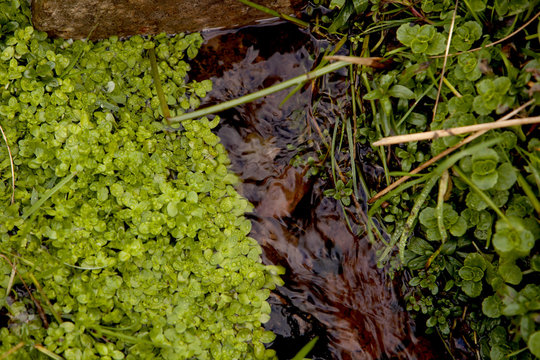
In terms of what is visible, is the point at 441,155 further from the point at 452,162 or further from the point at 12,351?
the point at 12,351

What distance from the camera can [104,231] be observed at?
8.70 feet

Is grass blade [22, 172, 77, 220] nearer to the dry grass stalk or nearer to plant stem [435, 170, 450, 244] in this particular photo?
the dry grass stalk

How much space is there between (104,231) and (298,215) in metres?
1.35

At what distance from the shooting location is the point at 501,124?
7.60 feet

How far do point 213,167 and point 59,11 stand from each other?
146 centimetres

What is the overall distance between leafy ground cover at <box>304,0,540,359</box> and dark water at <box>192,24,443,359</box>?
165 millimetres

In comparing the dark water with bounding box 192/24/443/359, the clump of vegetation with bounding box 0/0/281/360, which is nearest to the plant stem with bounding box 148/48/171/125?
the clump of vegetation with bounding box 0/0/281/360

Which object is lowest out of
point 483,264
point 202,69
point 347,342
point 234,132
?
point 347,342

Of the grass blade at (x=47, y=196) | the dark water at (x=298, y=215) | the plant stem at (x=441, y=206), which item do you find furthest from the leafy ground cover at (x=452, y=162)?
the grass blade at (x=47, y=196)

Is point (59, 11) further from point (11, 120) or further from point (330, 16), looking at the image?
point (330, 16)

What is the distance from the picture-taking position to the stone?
9.03 ft

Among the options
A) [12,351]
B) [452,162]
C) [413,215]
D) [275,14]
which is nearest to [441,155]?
[452,162]

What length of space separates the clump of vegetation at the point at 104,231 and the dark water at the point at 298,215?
19 centimetres

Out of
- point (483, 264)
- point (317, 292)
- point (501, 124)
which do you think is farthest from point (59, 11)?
point (483, 264)
